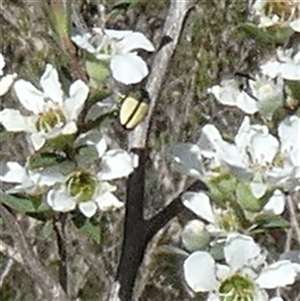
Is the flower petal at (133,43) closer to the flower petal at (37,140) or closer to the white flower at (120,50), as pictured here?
the white flower at (120,50)

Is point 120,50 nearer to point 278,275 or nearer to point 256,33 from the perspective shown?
point 256,33

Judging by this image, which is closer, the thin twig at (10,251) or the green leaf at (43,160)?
the green leaf at (43,160)

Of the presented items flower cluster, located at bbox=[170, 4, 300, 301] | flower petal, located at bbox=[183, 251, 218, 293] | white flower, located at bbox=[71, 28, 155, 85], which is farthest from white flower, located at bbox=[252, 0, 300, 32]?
flower petal, located at bbox=[183, 251, 218, 293]

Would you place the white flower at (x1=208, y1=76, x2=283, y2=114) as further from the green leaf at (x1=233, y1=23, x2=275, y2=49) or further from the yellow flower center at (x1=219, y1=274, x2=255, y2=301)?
the yellow flower center at (x1=219, y1=274, x2=255, y2=301)

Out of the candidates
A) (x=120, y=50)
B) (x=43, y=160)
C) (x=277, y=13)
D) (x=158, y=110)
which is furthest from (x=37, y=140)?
(x=158, y=110)

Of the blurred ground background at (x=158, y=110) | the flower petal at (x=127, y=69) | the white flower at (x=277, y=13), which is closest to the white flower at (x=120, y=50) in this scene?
the flower petal at (x=127, y=69)

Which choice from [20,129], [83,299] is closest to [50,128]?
[20,129]
